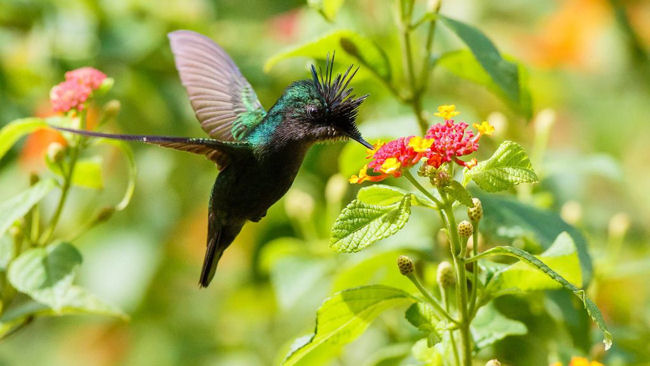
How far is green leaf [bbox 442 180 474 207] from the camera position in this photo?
0.94m

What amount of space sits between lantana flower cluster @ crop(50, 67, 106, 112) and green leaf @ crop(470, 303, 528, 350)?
1.99 ft

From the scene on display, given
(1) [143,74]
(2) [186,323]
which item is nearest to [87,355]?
(2) [186,323]

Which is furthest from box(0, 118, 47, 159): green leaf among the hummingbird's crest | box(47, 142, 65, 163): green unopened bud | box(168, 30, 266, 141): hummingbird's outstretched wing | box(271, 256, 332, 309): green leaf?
box(271, 256, 332, 309): green leaf

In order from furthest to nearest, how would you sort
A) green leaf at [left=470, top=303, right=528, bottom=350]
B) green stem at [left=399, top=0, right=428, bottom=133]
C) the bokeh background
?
the bokeh background → green stem at [left=399, top=0, right=428, bottom=133] → green leaf at [left=470, top=303, right=528, bottom=350]

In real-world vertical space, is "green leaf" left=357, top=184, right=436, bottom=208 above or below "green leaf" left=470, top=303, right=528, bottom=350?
above

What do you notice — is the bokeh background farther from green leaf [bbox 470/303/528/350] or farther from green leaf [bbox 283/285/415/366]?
green leaf [bbox 283/285/415/366]

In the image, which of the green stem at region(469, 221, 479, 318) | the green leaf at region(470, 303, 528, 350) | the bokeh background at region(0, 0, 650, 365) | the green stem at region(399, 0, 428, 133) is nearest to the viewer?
the green stem at region(469, 221, 479, 318)

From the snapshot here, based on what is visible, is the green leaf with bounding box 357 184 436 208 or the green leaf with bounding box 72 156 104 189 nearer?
the green leaf with bounding box 357 184 436 208

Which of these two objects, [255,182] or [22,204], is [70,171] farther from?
[255,182]

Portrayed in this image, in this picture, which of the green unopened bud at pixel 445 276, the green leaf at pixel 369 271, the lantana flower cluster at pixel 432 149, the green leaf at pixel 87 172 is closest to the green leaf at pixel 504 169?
the lantana flower cluster at pixel 432 149

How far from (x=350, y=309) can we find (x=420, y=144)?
232 mm

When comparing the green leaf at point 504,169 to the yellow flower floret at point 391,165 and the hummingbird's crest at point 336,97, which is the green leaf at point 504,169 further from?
the hummingbird's crest at point 336,97

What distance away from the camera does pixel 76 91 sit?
1296mm

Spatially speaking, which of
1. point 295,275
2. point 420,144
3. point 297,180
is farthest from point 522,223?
point 297,180
